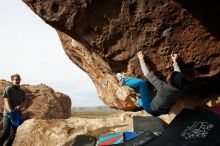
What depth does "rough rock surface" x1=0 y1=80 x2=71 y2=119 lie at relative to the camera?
64.3 feet

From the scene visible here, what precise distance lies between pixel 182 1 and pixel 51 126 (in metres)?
5.99

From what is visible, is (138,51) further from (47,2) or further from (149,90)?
(47,2)

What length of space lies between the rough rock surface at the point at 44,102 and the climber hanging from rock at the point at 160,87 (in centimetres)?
1158

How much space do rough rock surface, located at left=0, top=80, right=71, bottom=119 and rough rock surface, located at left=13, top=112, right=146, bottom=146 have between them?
24.9 feet

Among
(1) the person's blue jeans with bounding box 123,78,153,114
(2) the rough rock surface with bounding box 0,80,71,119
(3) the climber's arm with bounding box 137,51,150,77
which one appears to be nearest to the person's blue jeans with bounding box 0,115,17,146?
(1) the person's blue jeans with bounding box 123,78,153,114

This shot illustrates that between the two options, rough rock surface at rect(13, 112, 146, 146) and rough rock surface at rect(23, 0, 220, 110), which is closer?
rough rock surface at rect(23, 0, 220, 110)

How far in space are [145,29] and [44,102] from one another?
46.0ft

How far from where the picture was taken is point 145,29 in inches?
313

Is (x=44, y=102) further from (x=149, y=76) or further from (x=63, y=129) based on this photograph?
(x=149, y=76)

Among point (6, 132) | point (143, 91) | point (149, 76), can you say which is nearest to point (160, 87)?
point (149, 76)

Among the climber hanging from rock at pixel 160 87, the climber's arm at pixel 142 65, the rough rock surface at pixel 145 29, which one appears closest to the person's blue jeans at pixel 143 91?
the climber hanging from rock at pixel 160 87

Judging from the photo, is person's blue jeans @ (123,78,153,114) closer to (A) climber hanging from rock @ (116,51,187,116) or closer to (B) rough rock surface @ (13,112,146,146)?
(A) climber hanging from rock @ (116,51,187,116)

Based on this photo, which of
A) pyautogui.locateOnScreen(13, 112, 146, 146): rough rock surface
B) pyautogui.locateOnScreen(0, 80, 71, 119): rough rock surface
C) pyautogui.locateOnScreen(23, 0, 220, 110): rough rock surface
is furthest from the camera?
pyautogui.locateOnScreen(0, 80, 71, 119): rough rock surface

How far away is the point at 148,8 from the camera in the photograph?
7.69 m
